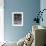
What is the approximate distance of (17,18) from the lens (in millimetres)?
5387

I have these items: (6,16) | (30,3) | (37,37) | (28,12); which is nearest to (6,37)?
(6,16)

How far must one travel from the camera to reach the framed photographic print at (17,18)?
5324 millimetres

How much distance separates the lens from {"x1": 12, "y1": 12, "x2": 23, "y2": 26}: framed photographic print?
5324 millimetres

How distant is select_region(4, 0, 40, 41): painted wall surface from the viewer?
5.28 meters

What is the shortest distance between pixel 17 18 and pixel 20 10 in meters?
0.35

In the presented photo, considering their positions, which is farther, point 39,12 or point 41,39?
point 39,12

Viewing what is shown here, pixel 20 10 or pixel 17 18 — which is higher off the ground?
pixel 20 10

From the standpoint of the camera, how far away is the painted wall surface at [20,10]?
5.28m

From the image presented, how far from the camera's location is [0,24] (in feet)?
17.7

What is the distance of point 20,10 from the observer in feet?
17.4

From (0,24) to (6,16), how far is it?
419mm

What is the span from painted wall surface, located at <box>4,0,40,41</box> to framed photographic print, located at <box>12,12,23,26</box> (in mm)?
122

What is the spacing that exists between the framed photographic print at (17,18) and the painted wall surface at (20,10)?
12 cm

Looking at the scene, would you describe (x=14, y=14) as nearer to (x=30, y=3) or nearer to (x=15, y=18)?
(x=15, y=18)
